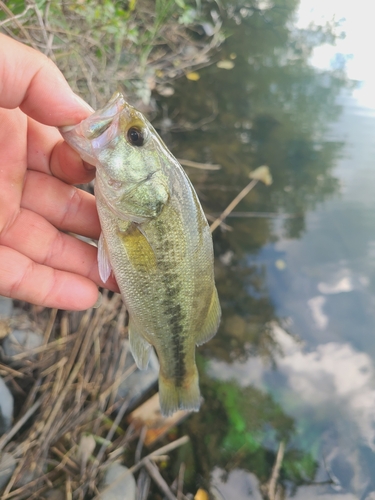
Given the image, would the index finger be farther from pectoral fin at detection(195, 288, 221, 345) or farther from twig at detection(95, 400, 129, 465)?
twig at detection(95, 400, 129, 465)

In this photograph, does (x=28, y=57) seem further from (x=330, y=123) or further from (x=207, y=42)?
(x=207, y=42)

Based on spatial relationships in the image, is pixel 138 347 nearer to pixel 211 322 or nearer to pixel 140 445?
pixel 211 322

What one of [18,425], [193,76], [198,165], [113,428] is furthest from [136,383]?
[193,76]

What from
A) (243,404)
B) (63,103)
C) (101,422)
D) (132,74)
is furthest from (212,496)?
(132,74)

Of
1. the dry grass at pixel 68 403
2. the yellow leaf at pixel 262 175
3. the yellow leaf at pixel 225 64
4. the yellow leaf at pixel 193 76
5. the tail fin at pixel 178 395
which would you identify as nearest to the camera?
the tail fin at pixel 178 395

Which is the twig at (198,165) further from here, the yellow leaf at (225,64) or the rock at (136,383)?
the rock at (136,383)

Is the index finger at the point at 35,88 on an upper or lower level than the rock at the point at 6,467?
upper

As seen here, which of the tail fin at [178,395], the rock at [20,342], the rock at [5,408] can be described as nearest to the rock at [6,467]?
the rock at [5,408]
